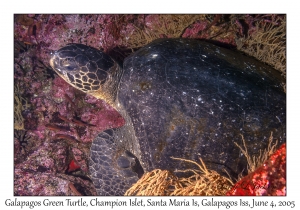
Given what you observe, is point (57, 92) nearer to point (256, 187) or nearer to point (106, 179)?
point (106, 179)

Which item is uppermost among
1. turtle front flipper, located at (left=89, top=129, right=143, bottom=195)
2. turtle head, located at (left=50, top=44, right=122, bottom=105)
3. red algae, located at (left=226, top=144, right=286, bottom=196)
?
turtle head, located at (left=50, top=44, right=122, bottom=105)

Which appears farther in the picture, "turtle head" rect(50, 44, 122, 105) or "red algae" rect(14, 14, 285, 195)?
"red algae" rect(14, 14, 285, 195)

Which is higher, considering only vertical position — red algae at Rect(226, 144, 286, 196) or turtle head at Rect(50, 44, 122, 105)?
turtle head at Rect(50, 44, 122, 105)

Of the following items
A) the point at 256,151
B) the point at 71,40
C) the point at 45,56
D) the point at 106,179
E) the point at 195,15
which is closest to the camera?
the point at 256,151

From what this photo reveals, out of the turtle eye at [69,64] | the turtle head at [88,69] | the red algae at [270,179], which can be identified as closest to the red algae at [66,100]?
the turtle head at [88,69]

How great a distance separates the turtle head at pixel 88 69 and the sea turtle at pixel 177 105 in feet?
0.04

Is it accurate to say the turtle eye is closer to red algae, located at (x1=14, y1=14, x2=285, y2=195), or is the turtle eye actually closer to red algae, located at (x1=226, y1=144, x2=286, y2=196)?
red algae, located at (x1=14, y1=14, x2=285, y2=195)

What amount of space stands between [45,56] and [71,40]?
0.64 m

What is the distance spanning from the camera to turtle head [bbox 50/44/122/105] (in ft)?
8.36

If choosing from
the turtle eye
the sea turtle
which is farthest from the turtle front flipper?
the turtle eye

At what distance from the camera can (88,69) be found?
2.59m

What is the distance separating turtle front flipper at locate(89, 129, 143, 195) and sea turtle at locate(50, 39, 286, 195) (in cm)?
1
